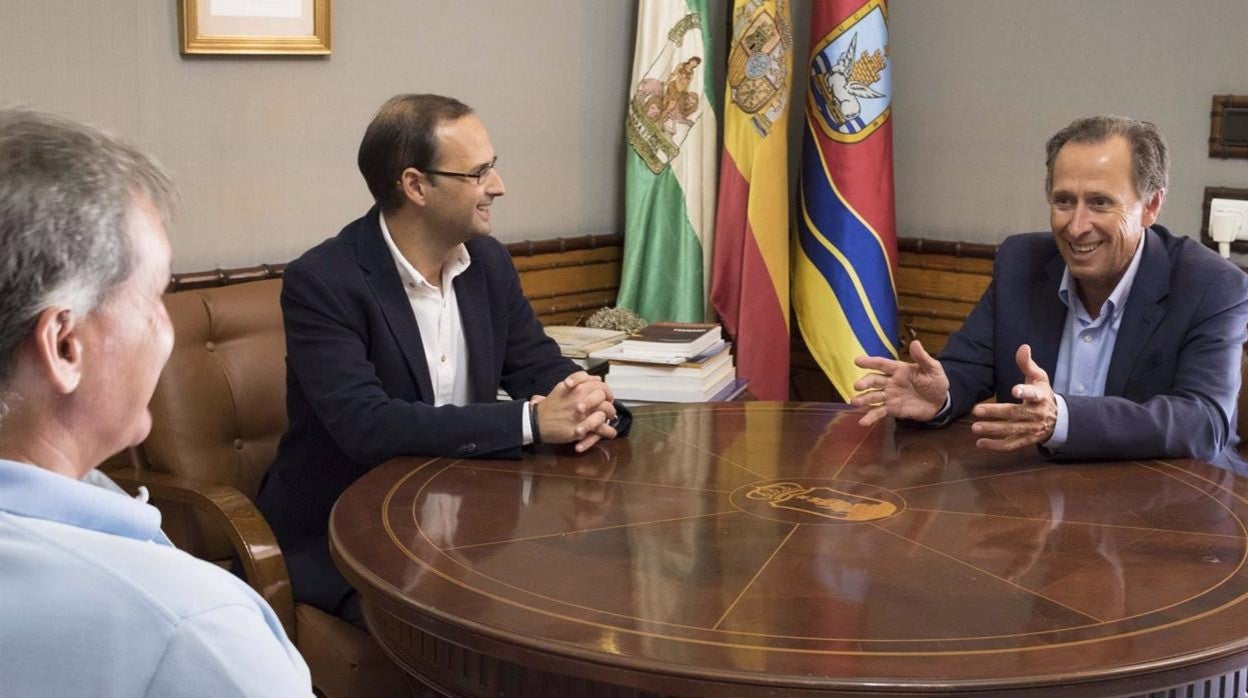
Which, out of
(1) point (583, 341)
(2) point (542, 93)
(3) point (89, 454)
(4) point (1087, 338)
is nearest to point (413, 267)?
(1) point (583, 341)

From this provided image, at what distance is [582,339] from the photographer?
153 inches

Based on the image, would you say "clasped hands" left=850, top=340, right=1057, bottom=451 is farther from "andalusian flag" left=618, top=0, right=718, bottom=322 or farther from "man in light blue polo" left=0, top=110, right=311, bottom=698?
"man in light blue polo" left=0, top=110, right=311, bottom=698

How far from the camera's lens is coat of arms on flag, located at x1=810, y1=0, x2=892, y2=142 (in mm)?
4273

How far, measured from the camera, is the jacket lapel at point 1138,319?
2.82m

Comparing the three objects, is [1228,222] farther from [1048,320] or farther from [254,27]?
[254,27]

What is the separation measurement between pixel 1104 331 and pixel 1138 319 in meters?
0.11

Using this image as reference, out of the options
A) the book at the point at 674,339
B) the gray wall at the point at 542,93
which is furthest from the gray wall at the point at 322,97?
the book at the point at 674,339

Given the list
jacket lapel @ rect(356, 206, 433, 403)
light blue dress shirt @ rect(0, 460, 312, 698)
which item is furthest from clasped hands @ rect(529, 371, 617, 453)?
light blue dress shirt @ rect(0, 460, 312, 698)

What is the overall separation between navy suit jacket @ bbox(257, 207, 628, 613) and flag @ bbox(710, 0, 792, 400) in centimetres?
142

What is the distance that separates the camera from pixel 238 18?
3.36m

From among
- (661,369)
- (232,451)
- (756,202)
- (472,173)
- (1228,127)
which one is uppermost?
(1228,127)

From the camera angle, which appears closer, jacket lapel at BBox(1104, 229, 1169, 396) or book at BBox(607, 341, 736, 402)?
jacket lapel at BBox(1104, 229, 1169, 396)

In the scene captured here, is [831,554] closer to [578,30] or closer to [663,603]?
[663,603]

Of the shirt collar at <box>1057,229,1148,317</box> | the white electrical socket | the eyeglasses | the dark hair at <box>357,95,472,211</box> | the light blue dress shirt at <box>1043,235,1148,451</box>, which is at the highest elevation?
the dark hair at <box>357,95,472,211</box>
